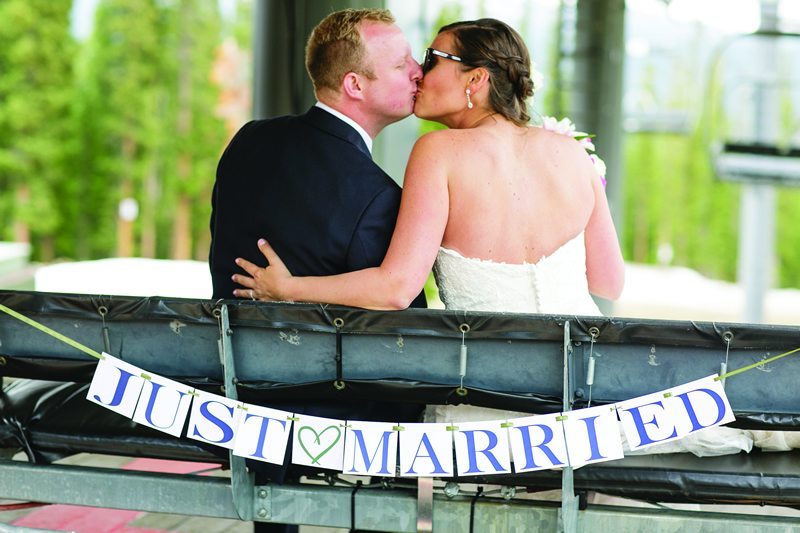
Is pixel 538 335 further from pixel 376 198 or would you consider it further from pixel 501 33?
pixel 501 33

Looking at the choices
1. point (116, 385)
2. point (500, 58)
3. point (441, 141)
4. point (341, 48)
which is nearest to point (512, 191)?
point (441, 141)

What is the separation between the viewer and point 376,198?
9.87 ft

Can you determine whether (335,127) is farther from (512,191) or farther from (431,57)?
(512,191)

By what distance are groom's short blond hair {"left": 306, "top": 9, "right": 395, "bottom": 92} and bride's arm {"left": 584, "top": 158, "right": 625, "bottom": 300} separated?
0.85m

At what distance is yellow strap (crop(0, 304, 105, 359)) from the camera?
114 inches

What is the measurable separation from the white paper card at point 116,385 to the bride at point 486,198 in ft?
1.43

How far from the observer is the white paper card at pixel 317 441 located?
2.76m

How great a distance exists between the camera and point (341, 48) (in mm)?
3291

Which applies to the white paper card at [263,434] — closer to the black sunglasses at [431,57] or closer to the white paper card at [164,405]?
the white paper card at [164,405]

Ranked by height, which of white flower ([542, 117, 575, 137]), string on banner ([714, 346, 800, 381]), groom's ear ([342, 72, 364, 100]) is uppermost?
groom's ear ([342, 72, 364, 100])

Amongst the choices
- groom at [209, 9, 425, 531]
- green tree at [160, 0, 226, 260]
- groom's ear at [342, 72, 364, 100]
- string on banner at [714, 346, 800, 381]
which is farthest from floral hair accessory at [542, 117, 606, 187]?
green tree at [160, 0, 226, 260]

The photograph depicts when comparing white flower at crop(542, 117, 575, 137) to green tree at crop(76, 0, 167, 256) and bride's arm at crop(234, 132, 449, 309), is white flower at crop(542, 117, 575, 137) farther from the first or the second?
green tree at crop(76, 0, 167, 256)

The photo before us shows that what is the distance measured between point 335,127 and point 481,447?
111 centimetres

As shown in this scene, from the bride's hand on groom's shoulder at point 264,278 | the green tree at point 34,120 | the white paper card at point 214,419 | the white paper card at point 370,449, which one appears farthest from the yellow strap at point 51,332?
the green tree at point 34,120
